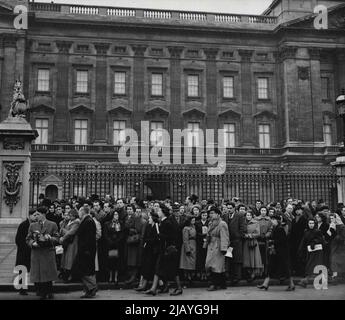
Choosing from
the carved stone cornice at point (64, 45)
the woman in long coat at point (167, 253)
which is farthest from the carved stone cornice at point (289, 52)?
the woman in long coat at point (167, 253)

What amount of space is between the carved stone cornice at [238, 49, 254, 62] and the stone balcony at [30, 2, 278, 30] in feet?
7.41

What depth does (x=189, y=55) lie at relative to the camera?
133 ft

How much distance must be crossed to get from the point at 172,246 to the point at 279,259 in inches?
105

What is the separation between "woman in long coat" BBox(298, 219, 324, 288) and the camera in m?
12.2

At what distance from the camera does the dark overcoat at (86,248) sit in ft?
33.9

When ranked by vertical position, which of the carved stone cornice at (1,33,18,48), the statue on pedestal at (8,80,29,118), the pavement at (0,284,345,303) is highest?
the carved stone cornice at (1,33,18,48)

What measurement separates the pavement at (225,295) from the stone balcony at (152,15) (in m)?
31.8

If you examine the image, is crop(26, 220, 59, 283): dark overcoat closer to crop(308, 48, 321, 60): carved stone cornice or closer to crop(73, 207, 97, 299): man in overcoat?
crop(73, 207, 97, 299): man in overcoat

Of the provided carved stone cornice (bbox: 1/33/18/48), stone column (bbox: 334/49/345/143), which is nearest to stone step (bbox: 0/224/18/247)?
carved stone cornice (bbox: 1/33/18/48)

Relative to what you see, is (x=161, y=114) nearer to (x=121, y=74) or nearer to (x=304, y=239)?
(x=121, y=74)

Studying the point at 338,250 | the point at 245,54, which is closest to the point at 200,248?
the point at 338,250

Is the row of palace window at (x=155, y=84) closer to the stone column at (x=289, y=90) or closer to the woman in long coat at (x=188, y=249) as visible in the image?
the stone column at (x=289, y=90)
